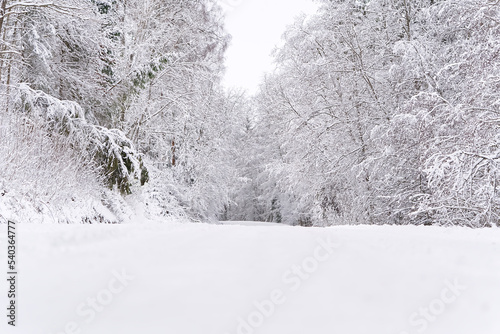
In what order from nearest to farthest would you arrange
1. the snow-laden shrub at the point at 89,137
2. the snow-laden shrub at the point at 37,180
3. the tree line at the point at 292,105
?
the snow-laden shrub at the point at 37,180 → the tree line at the point at 292,105 → the snow-laden shrub at the point at 89,137

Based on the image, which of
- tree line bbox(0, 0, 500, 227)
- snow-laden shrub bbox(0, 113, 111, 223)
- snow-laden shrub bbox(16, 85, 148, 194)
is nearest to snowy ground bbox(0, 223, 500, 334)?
snow-laden shrub bbox(0, 113, 111, 223)

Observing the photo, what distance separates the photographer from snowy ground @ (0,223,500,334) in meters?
1.74

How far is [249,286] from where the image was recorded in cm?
212

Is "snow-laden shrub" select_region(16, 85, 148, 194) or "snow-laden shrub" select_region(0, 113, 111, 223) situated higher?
"snow-laden shrub" select_region(16, 85, 148, 194)

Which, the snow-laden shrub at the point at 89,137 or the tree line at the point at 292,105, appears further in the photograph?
the snow-laden shrub at the point at 89,137

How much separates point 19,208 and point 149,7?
26.7 feet

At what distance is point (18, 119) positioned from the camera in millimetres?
6156

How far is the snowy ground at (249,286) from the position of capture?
1.74 meters

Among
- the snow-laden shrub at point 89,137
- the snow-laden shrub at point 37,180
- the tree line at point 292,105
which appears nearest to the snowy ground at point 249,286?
the snow-laden shrub at point 37,180

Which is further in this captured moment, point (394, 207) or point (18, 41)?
point (394, 207)

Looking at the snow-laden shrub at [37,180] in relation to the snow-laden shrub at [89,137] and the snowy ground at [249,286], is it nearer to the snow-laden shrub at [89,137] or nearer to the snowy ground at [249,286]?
the snow-laden shrub at [89,137]

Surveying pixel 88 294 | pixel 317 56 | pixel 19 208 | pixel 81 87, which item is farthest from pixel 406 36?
pixel 88 294

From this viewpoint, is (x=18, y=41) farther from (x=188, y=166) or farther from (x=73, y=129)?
(x=188, y=166)

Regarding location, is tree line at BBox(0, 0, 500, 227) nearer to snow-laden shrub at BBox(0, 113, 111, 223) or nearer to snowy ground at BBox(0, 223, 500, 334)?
snow-laden shrub at BBox(0, 113, 111, 223)
